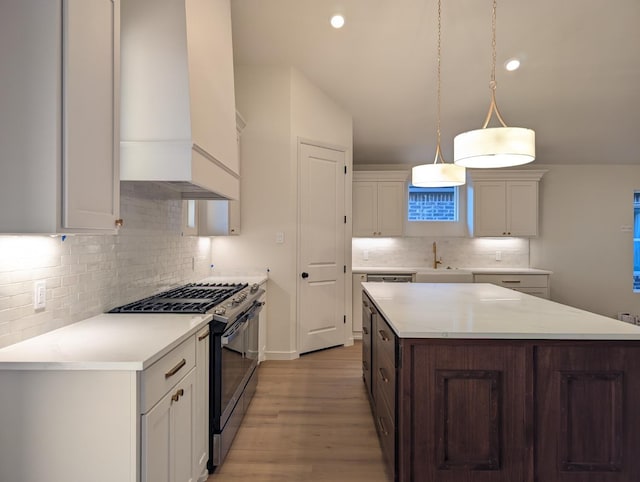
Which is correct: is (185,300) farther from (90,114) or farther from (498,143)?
(498,143)

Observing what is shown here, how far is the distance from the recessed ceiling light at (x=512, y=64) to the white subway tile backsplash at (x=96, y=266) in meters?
A: 3.67

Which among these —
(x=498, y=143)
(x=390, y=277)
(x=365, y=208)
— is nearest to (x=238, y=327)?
(x=498, y=143)

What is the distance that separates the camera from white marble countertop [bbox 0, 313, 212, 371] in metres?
1.33

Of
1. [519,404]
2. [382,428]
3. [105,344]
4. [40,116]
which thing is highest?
[40,116]

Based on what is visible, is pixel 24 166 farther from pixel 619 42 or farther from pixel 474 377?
pixel 619 42

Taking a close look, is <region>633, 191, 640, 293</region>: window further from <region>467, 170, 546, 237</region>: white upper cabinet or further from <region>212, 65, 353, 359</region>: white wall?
<region>212, 65, 353, 359</region>: white wall

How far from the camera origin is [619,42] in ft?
13.2

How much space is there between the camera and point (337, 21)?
3.70 m

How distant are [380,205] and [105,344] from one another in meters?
4.37

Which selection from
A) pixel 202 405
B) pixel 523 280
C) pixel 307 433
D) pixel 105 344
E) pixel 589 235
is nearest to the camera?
pixel 105 344

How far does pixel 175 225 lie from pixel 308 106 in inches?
83.9

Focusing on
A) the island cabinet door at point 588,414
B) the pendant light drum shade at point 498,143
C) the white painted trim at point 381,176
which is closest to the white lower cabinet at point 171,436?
the island cabinet door at point 588,414

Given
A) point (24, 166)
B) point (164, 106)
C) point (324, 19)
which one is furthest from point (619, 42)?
point (24, 166)

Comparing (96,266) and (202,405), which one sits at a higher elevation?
(96,266)
